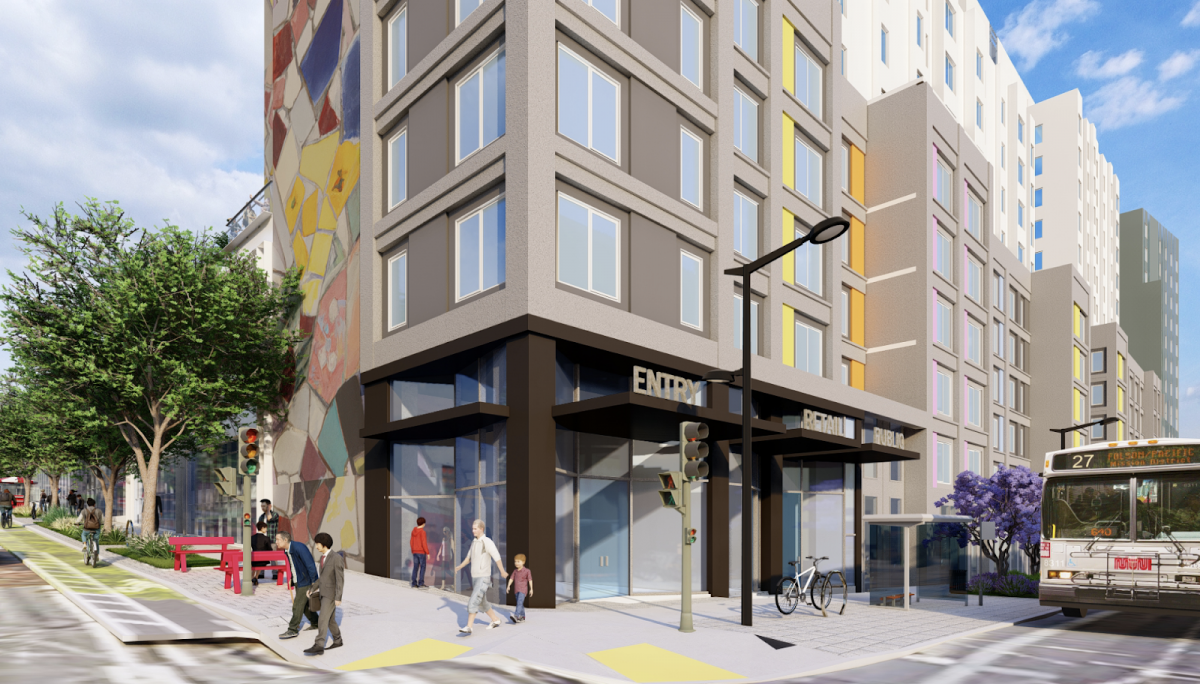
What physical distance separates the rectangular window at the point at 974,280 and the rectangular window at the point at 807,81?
53.2ft

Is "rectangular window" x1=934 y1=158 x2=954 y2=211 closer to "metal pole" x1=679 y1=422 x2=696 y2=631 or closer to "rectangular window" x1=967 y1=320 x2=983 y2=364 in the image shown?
"rectangular window" x1=967 y1=320 x2=983 y2=364

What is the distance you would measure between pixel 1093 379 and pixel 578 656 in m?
78.2

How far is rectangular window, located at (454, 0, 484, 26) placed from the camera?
854 inches

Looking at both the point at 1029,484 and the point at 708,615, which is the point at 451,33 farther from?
the point at 1029,484

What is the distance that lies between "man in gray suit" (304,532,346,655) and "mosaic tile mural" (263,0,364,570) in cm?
1294

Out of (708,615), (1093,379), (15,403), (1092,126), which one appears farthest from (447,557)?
(1092,126)

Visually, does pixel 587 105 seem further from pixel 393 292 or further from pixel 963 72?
pixel 963 72

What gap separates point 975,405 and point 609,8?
3201 cm

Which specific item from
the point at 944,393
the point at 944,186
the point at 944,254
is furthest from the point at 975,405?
the point at 944,186

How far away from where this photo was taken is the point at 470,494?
21031 millimetres

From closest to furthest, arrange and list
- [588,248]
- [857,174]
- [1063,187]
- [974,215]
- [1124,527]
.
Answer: [1124,527], [588,248], [857,174], [974,215], [1063,187]

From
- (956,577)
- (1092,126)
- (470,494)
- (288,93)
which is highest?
(1092,126)

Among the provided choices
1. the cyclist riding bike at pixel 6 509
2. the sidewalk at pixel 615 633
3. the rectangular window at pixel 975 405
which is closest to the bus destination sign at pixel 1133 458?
the sidewalk at pixel 615 633

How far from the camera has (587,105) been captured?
816 inches
